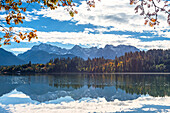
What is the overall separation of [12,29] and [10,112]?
69.8 feet

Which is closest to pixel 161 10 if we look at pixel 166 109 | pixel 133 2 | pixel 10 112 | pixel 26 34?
pixel 133 2

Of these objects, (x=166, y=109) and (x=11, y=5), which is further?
(x=166, y=109)

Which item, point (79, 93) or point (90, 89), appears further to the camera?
point (90, 89)

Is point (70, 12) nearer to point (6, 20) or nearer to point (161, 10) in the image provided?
point (6, 20)

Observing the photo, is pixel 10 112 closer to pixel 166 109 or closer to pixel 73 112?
pixel 73 112

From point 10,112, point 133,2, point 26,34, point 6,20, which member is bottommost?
point 10,112

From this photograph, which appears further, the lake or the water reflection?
the water reflection

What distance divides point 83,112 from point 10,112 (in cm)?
1105

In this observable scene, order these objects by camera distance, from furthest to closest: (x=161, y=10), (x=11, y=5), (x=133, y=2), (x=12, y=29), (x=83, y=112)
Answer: (x=83, y=112) < (x=12, y=29) < (x=11, y=5) < (x=133, y=2) < (x=161, y=10)

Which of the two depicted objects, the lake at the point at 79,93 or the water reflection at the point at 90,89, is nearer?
the lake at the point at 79,93

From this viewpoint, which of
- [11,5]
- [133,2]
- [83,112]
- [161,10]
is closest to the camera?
[161,10]

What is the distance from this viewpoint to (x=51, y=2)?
9852 mm

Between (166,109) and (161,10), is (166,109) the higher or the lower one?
the lower one

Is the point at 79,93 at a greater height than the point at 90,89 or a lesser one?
greater
